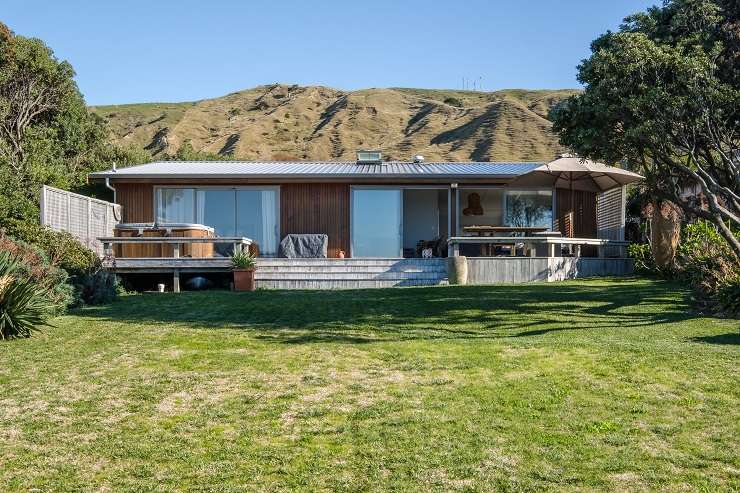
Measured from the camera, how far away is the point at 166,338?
796 centimetres

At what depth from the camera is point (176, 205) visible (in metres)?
18.8

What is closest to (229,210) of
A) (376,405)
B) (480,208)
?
(480,208)

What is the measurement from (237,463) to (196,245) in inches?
493

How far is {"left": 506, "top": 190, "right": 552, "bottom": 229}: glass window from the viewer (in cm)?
2008

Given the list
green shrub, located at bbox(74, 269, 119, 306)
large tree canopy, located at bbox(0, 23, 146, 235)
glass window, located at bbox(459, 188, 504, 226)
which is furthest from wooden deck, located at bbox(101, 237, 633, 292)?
large tree canopy, located at bbox(0, 23, 146, 235)

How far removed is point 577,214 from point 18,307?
16369 mm

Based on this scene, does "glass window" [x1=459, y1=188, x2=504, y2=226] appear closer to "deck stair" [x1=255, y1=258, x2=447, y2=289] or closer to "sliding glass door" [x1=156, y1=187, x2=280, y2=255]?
"deck stair" [x1=255, y1=258, x2=447, y2=289]

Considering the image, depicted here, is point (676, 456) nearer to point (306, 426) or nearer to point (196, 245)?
point (306, 426)

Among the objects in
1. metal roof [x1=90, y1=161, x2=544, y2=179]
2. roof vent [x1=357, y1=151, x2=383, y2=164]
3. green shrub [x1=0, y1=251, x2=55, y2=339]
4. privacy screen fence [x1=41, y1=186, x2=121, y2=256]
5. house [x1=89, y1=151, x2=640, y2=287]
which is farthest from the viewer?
roof vent [x1=357, y1=151, x2=383, y2=164]

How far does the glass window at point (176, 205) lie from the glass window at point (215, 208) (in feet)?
0.71

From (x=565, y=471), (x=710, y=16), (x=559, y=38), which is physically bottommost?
(x=565, y=471)

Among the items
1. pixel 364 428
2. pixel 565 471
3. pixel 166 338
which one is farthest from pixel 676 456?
pixel 166 338

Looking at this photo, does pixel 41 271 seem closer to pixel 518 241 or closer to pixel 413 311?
pixel 413 311

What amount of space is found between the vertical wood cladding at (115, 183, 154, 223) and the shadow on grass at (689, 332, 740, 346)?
579 inches
